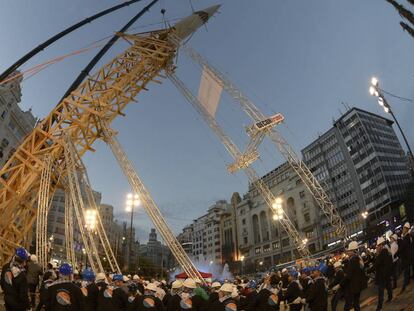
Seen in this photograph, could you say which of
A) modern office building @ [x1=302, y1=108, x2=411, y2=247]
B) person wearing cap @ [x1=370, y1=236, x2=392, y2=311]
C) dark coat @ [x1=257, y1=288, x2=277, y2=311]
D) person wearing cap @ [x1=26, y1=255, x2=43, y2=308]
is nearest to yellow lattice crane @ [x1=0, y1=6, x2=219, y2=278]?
person wearing cap @ [x1=26, y1=255, x2=43, y2=308]

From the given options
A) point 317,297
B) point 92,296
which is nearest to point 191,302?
point 92,296

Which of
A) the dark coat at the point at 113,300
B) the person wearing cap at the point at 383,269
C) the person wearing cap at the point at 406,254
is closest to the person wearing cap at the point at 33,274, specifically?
the dark coat at the point at 113,300

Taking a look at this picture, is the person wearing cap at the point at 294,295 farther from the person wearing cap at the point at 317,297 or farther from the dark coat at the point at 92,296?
the dark coat at the point at 92,296

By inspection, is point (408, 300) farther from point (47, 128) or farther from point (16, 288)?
point (47, 128)

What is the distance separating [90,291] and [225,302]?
11.1 ft

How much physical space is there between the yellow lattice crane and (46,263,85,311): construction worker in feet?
16.2

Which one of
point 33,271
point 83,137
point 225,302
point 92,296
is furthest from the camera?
point 83,137

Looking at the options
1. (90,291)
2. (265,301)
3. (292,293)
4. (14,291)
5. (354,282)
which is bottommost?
(292,293)

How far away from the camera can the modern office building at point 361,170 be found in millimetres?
77062

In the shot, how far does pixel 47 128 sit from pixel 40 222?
4442mm

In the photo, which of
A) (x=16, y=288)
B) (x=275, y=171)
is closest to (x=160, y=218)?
(x=16, y=288)

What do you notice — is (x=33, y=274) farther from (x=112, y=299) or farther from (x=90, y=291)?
(x=112, y=299)

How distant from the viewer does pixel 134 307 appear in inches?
307

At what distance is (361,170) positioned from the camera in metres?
84.4
